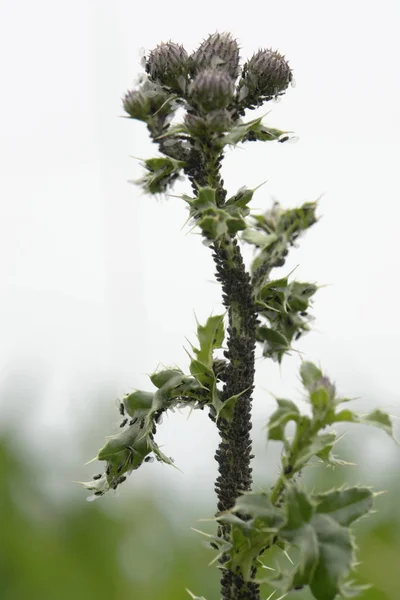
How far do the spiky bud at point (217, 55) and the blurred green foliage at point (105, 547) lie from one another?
5636 millimetres

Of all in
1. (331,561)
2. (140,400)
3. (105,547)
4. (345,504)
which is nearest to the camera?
→ (331,561)

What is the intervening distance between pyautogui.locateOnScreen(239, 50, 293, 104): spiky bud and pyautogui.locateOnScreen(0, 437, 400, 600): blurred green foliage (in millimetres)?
5499

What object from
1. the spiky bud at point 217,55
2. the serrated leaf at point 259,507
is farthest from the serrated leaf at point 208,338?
the spiky bud at point 217,55

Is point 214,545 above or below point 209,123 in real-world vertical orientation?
below

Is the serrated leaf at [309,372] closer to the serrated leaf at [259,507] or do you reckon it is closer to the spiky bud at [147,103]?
the serrated leaf at [259,507]

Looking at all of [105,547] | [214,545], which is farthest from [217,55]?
[105,547]

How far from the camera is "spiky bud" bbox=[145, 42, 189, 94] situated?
101 inches

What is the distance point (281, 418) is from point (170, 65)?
108 centimetres

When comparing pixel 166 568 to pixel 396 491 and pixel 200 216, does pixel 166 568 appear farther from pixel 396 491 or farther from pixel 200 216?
pixel 200 216

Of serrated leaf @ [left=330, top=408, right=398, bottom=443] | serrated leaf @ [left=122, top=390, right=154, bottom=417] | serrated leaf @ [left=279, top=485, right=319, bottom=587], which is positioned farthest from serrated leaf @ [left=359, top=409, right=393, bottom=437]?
serrated leaf @ [left=122, top=390, right=154, bottom=417]

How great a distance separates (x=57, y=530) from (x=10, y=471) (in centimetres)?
71

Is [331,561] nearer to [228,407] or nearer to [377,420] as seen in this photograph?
[377,420]

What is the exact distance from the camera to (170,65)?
2574 mm

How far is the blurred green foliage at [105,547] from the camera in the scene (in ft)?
25.5
